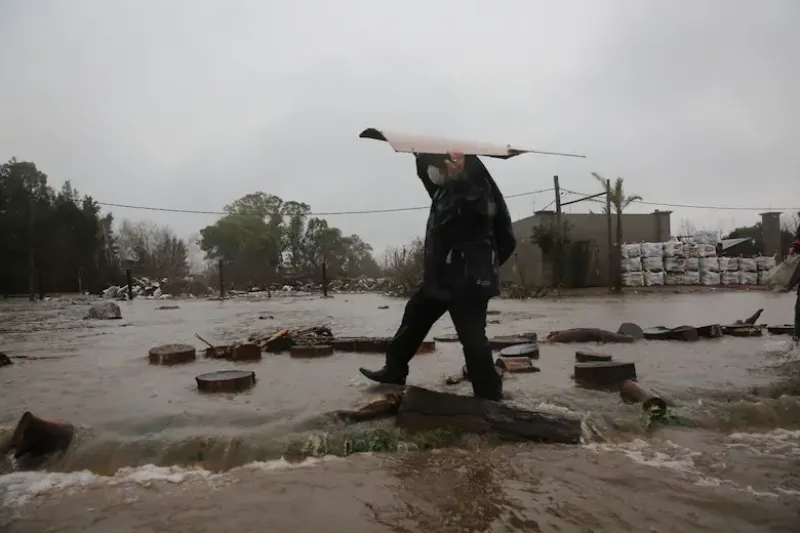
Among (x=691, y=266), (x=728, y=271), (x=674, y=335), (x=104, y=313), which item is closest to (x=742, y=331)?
(x=674, y=335)

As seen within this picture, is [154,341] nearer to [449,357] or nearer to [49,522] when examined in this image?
[449,357]

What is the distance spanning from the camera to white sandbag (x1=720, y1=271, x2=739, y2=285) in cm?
2438

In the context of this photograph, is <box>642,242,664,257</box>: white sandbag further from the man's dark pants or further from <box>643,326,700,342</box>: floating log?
the man's dark pants

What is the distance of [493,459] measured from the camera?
3057 millimetres

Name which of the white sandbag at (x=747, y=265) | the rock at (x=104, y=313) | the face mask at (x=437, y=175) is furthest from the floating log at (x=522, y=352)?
the white sandbag at (x=747, y=265)

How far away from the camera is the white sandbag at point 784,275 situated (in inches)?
236

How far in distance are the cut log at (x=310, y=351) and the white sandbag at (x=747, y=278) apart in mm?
23697

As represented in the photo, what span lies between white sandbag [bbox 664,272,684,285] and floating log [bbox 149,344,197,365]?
22.6 m

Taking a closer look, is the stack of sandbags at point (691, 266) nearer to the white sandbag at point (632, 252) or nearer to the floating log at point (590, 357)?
the white sandbag at point (632, 252)

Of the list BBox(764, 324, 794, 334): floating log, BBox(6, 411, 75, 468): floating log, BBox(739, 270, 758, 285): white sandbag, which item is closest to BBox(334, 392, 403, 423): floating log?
BBox(6, 411, 75, 468): floating log

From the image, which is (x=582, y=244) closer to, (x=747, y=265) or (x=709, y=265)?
(x=709, y=265)

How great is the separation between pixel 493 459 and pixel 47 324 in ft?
40.8

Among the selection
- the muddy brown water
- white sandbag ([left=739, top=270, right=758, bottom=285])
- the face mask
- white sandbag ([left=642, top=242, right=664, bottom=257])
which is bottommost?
the muddy brown water

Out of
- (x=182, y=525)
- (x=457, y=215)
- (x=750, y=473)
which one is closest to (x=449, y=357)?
(x=457, y=215)
